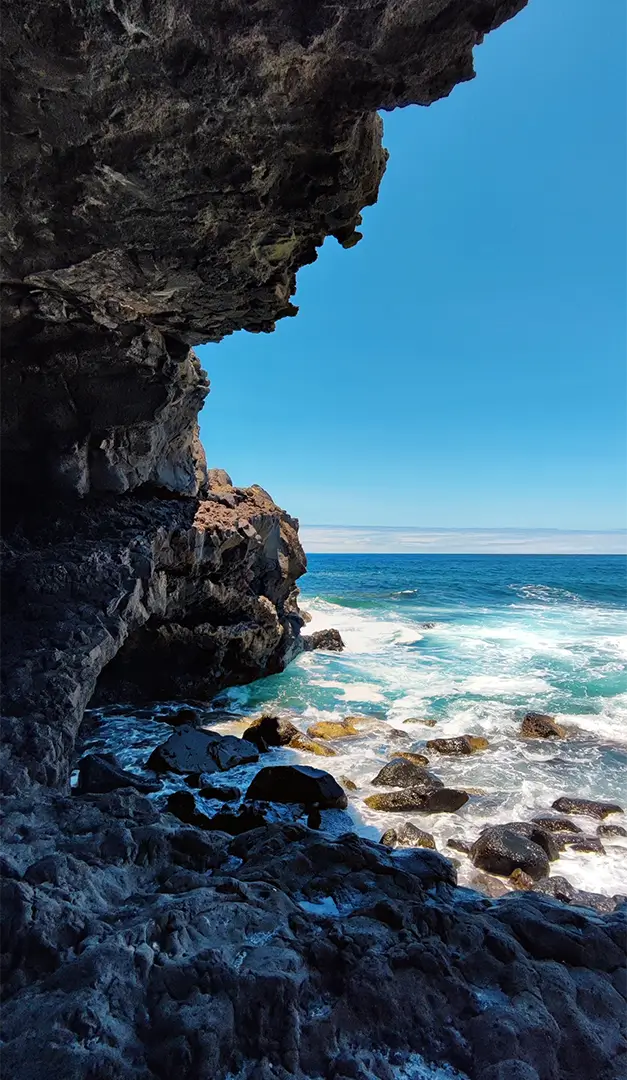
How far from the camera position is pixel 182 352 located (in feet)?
36.4

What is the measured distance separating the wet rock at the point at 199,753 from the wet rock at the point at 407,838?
12.4 feet

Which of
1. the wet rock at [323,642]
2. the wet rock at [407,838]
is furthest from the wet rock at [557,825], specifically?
the wet rock at [323,642]

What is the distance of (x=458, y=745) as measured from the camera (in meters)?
12.3

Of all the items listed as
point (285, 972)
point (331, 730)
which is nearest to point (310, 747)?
point (331, 730)

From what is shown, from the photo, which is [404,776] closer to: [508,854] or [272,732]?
[508,854]

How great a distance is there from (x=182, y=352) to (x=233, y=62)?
7.44 m

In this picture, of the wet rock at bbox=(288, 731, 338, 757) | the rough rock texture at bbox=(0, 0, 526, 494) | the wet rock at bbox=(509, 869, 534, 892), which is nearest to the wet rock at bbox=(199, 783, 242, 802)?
the wet rock at bbox=(288, 731, 338, 757)

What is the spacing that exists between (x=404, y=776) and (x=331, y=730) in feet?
10.5

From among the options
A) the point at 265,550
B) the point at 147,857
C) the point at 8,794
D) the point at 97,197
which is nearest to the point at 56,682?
the point at 8,794

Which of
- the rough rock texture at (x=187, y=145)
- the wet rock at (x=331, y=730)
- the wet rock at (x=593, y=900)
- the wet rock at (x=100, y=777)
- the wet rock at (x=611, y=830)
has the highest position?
the rough rock texture at (x=187, y=145)

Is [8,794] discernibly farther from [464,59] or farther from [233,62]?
[464,59]

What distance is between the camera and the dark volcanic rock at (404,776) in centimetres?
1038

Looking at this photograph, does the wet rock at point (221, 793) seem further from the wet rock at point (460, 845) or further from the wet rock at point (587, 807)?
the wet rock at point (587, 807)

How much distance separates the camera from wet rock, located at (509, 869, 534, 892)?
7500mm
